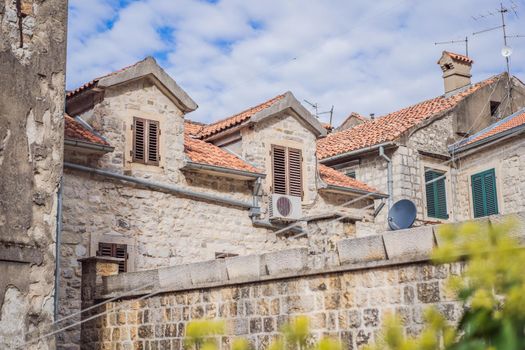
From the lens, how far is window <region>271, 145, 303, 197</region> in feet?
51.5

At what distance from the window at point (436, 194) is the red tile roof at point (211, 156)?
5.60m

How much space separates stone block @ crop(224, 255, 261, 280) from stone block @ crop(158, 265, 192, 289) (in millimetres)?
748

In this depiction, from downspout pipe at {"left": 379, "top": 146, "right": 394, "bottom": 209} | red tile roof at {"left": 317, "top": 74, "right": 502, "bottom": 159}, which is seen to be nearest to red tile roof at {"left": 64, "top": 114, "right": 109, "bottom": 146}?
downspout pipe at {"left": 379, "top": 146, "right": 394, "bottom": 209}

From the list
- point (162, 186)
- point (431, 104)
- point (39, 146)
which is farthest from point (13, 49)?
point (431, 104)

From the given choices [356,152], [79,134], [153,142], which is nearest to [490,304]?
[79,134]

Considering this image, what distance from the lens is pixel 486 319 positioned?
1.98m

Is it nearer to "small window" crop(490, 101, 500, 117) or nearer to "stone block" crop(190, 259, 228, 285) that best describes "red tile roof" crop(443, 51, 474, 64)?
"small window" crop(490, 101, 500, 117)

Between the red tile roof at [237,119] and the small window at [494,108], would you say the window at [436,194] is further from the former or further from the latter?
the red tile roof at [237,119]

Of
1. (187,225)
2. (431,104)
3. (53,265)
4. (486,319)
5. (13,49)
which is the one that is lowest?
(486,319)

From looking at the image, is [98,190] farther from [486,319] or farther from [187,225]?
[486,319]

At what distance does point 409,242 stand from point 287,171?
823 centimetres

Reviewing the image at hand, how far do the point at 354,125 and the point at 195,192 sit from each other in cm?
1143

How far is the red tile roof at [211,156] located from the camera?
14.6 m

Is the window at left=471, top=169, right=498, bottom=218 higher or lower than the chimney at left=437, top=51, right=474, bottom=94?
lower
